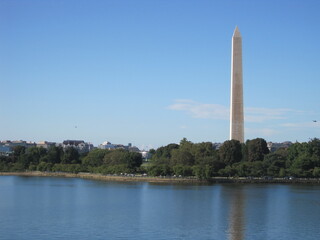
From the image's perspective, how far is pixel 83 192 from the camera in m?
32.4

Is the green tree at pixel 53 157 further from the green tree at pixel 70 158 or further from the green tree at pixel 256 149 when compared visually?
the green tree at pixel 256 149

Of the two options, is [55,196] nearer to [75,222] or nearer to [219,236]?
[75,222]

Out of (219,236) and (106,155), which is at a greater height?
(106,155)

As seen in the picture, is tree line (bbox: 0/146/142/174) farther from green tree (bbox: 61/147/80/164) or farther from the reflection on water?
the reflection on water

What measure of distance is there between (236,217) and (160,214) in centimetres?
298

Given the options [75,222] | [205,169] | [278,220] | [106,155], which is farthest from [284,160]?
[75,222]

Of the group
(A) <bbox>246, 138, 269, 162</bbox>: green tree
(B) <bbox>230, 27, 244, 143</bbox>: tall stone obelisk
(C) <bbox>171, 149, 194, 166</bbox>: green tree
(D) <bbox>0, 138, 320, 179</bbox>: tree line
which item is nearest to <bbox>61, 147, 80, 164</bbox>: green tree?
(D) <bbox>0, 138, 320, 179</bbox>: tree line

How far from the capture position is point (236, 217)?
2175 cm

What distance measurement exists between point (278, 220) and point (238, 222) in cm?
177

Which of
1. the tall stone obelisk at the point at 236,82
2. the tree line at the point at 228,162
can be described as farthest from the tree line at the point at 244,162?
the tall stone obelisk at the point at 236,82

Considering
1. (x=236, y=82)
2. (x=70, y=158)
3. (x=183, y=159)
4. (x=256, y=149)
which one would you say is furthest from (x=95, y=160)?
(x=236, y=82)

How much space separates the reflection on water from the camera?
18.2 metres

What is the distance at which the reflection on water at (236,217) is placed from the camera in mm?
18205

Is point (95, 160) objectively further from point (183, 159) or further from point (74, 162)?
point (183, 159)
